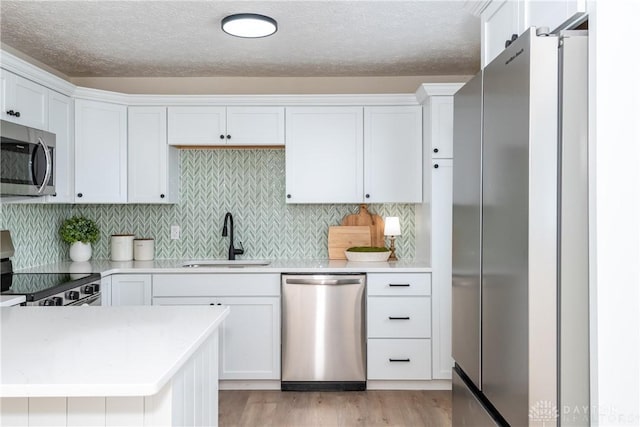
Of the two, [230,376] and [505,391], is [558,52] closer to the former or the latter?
[505,391]

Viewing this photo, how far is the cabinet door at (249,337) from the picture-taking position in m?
3.53

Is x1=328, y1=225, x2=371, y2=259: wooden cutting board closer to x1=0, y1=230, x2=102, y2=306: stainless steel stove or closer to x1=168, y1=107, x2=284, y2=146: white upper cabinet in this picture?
x1=168, y1=107, x2=284, y2=146: white upper cabinet

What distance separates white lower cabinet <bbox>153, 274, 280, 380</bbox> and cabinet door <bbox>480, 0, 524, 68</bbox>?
2042 mm

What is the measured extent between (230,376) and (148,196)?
57.4 inches

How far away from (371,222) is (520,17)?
2375 mm

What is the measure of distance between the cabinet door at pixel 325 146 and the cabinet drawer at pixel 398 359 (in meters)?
1.08

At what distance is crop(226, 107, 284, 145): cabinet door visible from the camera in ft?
12.4

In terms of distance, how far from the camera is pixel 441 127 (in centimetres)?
357

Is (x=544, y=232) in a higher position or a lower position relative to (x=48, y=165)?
lower

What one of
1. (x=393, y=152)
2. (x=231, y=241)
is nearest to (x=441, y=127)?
(x=393, y=152)

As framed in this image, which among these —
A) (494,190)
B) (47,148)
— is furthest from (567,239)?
(47,148)

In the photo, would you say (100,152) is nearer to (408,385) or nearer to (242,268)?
(242,268)

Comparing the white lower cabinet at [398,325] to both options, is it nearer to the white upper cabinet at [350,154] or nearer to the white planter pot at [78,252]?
the white upper cabinet at [350,154]

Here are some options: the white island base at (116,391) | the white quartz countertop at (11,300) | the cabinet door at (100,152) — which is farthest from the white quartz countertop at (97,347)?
the cabinet door at (100,152)
